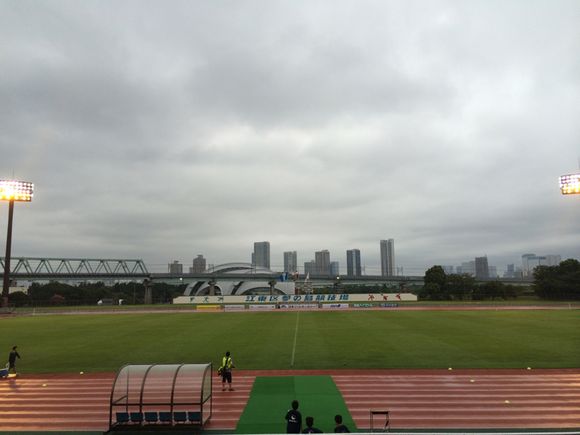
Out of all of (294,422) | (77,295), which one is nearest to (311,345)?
(294,422)

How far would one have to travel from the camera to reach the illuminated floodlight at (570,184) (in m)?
43.5

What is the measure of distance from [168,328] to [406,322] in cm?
2514

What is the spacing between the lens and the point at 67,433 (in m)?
14.3

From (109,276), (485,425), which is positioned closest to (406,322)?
(485,425)

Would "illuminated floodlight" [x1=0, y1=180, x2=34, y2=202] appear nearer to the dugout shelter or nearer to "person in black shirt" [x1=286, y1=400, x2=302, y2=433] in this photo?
the dugout shelter

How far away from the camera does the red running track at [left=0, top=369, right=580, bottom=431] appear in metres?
15.0

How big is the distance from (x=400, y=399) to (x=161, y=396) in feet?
31.6

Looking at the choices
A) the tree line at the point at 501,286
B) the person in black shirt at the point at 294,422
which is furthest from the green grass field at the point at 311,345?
the tree line at the point at 501,286

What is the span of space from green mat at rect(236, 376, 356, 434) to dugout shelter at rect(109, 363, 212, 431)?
6.15ft

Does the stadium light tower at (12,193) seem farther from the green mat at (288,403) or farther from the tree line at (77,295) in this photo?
the green mat at (288,403)

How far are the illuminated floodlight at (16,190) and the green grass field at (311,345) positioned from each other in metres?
21.8

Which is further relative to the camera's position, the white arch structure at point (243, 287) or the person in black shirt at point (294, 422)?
the white arch structure at point (243, 287)

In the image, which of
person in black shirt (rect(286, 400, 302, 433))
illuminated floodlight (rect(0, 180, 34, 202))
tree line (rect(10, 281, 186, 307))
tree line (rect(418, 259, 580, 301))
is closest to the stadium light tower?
illuminated floodlight (rect(0, 180, 34, 202))

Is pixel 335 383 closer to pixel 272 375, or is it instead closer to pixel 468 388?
pixel 272 375
